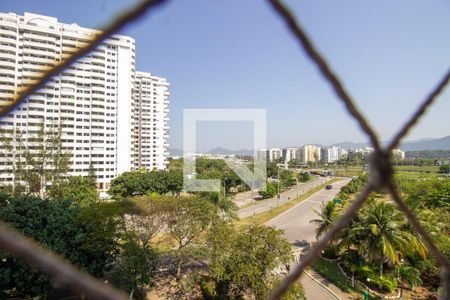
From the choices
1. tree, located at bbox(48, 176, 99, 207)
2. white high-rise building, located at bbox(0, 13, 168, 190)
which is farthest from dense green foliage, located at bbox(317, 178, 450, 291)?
white high-rise building, located at bbox(0, 13, 168, 190)

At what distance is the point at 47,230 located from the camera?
663 cm

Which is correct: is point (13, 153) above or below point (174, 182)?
above

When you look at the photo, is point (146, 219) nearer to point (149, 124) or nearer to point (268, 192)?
point (268, 192)

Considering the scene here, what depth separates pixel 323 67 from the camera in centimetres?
40

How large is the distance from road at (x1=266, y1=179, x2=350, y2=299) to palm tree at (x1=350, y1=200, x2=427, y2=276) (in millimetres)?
1438

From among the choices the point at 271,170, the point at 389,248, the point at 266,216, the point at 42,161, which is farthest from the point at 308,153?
the point at 389,248

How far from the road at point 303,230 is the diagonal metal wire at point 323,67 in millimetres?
7873

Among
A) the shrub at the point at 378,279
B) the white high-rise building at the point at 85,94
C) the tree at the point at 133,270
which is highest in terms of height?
the white high-rise building at the point at 85,94

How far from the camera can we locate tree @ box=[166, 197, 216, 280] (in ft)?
26.3

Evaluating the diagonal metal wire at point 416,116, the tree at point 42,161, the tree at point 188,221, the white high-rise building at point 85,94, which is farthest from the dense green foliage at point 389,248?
the white high-rise building at point 85,94

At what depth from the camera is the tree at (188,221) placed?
803cm

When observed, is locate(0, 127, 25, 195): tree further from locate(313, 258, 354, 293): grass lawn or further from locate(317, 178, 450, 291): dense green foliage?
locate(317, 178, 450, 291): dense green foliage

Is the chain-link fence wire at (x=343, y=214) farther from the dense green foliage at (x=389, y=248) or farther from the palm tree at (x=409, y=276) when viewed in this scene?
the palm tree at (x=409, y=276)

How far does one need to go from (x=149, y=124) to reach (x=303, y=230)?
2675 cm
